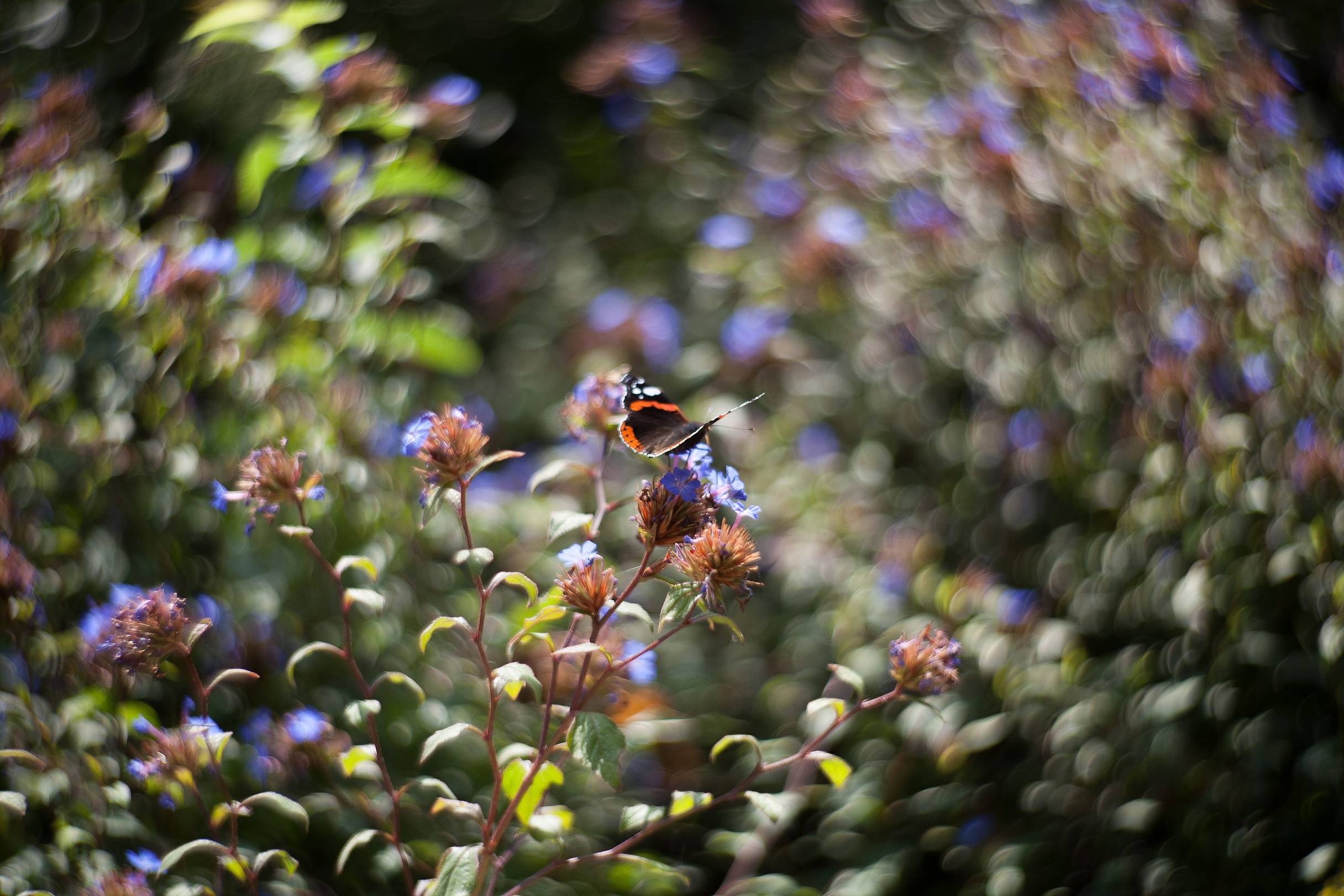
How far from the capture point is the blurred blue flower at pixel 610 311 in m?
2.96

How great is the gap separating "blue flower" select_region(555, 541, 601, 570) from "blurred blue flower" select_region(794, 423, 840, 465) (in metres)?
1.61

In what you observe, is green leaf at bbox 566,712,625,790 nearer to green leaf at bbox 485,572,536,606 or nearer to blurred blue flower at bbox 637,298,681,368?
green leaf at bbox 485,572,536,606

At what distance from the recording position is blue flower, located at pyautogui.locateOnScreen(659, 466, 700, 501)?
1.22 meters

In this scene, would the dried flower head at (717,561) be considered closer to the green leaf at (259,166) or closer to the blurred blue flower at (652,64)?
the green leaf at (259,166)

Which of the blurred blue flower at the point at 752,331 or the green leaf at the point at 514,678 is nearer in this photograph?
the green leaf at the point at 514,678

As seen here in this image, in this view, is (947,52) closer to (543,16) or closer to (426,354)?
(543,16)

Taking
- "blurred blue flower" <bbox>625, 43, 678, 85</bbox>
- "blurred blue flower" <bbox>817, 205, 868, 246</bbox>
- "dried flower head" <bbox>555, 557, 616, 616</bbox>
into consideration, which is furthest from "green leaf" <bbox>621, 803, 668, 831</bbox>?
"blurred blue flower" <bbox>625, 43, 678, 85</bbox>

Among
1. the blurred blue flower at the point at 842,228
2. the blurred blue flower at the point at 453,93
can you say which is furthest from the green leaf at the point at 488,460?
the blurred blue flower at the point at 842,228

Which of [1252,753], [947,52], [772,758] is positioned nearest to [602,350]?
[772,758]

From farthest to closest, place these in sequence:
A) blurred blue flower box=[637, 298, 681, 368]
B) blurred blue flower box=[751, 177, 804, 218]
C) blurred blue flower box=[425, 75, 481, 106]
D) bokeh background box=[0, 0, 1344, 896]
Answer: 1. blurred blue flower box=[751, 177, 804, 218]
2. blurred blue flower box=[637, 298, 681, 368]
3. blurred blue flower box=[425, 75, 481, 106]
4. bokeh background box=[0, 0, 1344, 896]

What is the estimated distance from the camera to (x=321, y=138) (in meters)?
1.99

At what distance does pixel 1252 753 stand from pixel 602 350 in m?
2.00

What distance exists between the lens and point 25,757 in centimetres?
143

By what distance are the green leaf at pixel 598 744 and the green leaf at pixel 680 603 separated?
0.51 ft
